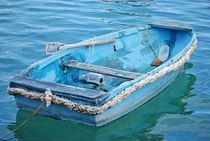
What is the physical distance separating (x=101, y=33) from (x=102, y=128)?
4855 mm

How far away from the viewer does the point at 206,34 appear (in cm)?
1122

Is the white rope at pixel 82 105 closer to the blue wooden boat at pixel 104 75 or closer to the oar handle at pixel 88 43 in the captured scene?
the blue wooden boat at pixel 104 75

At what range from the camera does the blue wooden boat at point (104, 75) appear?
19.1 feet

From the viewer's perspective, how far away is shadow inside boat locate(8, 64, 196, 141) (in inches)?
248

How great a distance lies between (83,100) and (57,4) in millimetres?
8045

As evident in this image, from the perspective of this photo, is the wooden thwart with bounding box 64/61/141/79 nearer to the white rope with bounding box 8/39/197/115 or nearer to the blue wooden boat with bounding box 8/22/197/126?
the blue wooden boat with bounding box 8/22/197/126

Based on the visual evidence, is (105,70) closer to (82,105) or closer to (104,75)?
(104,75)

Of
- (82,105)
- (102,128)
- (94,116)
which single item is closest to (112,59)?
(102,128)

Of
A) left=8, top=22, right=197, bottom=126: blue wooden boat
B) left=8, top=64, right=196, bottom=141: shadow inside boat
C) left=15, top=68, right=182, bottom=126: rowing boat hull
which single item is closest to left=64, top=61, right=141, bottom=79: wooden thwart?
left=8, top=22, right=197, bottom=126: blue wooden boat

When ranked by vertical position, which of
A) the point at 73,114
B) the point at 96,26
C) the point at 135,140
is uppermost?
the point at 96,26

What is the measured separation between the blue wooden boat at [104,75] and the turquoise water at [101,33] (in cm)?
30

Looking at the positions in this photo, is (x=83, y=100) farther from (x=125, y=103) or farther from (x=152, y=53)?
(x=152, y=53)

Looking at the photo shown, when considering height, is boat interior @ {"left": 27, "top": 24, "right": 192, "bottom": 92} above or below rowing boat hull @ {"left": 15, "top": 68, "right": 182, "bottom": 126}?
above

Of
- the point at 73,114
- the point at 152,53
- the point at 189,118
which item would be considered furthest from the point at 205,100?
the point at 73,114
